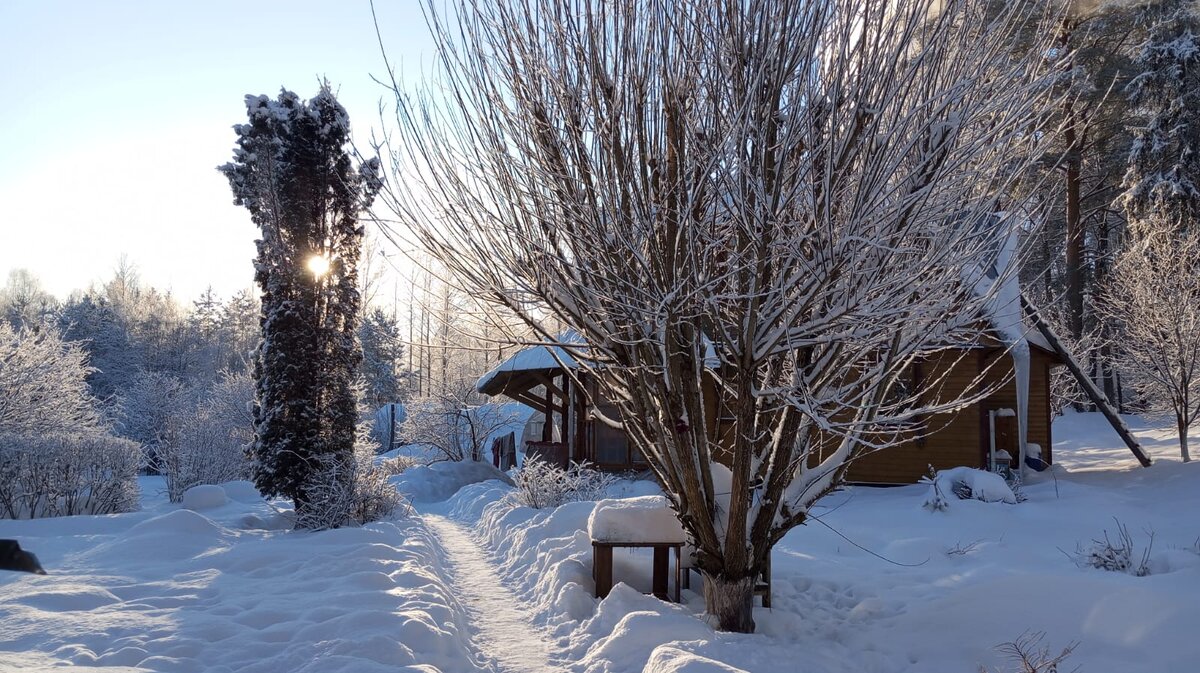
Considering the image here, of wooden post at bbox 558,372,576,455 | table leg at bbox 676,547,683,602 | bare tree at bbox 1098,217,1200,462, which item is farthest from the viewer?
wooden post at bbox 558,372,576,455

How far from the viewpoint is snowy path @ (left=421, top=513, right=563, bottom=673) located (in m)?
5.01

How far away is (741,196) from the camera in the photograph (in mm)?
4293

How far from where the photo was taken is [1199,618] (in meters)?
4.21

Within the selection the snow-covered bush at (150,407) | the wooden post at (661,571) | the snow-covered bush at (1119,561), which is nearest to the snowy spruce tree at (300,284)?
the wooden post at (661,571)

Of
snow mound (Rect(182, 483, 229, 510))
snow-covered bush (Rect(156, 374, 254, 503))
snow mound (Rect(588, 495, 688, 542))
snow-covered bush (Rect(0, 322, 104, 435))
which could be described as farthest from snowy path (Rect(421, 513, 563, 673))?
snow-covered bush (Rect(0, 322, 104, 435))

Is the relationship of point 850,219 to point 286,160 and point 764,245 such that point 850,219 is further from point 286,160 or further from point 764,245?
point 286,160

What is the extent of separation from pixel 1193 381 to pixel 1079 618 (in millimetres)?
14034

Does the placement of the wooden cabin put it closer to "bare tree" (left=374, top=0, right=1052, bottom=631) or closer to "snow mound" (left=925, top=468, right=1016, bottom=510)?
"snow mound" (left=925, top=468, right=1016, bottom=510)

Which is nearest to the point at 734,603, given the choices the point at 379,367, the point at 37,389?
the point at 37,389

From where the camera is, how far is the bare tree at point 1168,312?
48.5ft

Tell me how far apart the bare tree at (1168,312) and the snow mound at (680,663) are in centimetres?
1527

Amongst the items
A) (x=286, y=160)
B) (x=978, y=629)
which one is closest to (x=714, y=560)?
(x=978, y=629)

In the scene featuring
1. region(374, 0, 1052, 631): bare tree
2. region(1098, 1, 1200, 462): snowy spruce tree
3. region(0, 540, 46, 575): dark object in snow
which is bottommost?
region(0, 540, 46, 575): dark object in snow

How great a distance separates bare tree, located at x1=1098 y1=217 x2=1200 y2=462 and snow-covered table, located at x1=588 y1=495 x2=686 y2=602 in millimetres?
13916
